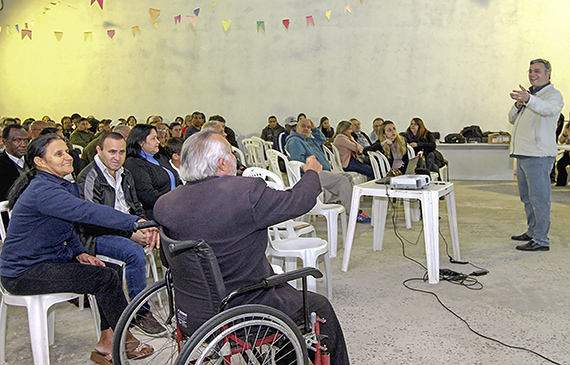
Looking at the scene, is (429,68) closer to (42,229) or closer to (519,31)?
(519,31)

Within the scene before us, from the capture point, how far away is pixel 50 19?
10875 millimetres

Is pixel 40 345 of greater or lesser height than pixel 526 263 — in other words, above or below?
above

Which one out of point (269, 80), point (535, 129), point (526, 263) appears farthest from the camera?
point (269, 80)

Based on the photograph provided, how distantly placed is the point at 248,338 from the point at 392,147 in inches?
157

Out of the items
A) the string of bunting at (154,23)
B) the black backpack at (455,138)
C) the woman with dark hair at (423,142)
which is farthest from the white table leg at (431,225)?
the string of bunting at (154,23)

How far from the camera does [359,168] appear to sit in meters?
5.38

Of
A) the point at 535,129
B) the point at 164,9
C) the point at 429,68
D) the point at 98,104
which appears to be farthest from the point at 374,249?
the point at 98,104

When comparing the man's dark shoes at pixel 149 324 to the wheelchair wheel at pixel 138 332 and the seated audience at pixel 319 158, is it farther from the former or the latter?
the seated audience at pixel 319 158

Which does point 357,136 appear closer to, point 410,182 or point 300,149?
point 300,149

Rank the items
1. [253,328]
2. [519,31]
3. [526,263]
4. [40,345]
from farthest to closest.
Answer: [519,31] < [526,263] < [40,345] < [253,328]

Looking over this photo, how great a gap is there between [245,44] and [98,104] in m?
3.65

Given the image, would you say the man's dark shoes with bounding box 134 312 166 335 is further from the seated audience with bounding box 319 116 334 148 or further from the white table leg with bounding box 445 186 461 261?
the seated audience with bounding box 319 116 334 148

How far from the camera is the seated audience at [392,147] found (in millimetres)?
5086

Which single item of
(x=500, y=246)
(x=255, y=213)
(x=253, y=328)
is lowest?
(x=500, y=246)
